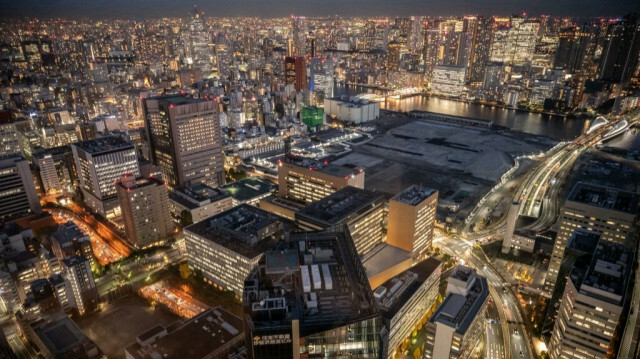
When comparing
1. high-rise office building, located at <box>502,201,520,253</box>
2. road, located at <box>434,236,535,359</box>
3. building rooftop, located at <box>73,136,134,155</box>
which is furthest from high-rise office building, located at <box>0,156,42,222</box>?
high-rise office building, located at <box>502,201,520,253</box>

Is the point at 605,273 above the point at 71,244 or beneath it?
above

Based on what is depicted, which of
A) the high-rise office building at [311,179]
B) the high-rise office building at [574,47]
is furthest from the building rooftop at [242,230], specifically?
the high-rise office building at [574,47]

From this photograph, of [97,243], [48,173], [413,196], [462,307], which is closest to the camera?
[462,307]

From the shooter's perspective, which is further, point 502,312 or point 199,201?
point 199,201

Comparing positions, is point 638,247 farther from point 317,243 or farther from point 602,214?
point 317,243

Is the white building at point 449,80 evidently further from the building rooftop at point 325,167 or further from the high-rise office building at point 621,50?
the building rooftop at point 325,167

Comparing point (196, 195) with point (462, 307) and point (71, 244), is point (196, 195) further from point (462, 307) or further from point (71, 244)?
point (462, 307)

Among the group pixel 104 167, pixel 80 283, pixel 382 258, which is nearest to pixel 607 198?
pixel 382 258
